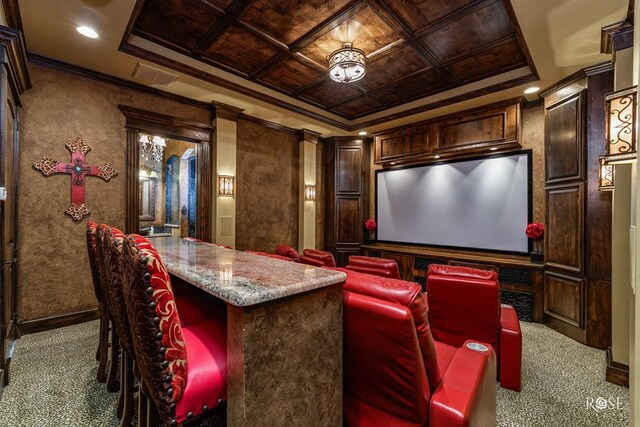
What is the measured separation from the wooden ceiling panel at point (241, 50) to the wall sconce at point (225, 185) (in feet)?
5.43

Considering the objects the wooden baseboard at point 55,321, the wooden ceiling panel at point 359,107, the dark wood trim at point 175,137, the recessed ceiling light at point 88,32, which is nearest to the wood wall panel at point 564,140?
the wooden ceiling panel at point 359,107

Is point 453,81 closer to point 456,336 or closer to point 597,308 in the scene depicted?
point 597,308

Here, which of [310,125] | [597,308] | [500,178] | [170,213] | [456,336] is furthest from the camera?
[170,213]

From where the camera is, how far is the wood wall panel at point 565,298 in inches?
122

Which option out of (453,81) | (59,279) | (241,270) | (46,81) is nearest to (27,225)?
(59,279)

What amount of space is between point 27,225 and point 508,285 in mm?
6037

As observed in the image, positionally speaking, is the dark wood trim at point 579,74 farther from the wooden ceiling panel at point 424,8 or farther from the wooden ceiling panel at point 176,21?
the wooden ceiling panel at point 176,21

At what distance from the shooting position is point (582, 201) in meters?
3.16

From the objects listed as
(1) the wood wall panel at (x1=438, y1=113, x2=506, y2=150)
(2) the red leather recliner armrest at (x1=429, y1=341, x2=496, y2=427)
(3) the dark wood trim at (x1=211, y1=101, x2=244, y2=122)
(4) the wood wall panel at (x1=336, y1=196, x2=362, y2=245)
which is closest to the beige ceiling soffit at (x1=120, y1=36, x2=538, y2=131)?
(1) the wood wall panel at (x1=438, y1=113, x2=506, y2=150)

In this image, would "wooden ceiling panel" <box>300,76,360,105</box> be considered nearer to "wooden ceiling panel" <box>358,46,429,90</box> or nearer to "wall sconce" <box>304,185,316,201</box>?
"wooden ceiling panel" <box>358,46,429,90</box>

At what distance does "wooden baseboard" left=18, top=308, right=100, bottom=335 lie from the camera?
9.86ft

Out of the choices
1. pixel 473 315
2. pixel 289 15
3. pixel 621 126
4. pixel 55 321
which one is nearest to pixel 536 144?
pixel 621 126

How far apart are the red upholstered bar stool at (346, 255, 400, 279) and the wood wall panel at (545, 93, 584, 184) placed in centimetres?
265

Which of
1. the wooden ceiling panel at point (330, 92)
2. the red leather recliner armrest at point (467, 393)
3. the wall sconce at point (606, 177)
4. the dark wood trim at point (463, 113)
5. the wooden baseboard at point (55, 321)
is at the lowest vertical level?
the wooden baseboard at point (55, 321)
